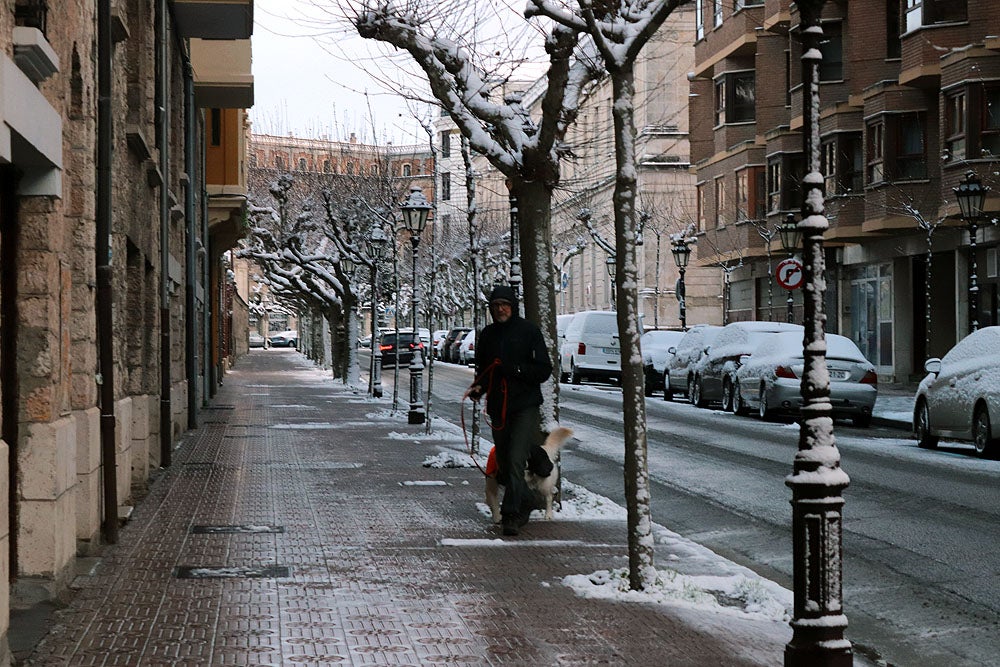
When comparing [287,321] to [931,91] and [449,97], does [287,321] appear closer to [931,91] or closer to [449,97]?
[931,91]

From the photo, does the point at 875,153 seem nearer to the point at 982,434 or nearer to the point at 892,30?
the point at 892,30

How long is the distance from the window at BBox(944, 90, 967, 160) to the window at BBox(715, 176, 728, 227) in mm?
17385

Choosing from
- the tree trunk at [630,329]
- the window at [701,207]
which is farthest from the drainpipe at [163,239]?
the window at [701,207]

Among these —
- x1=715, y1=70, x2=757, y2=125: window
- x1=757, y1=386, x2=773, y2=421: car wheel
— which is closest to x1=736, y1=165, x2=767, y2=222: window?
x1=715, y1=70, x2=757, y2=125: window

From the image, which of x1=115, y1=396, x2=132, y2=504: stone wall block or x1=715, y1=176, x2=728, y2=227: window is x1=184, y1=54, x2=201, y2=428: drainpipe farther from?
x1=715, y1=176, x2=728, y2=227: window

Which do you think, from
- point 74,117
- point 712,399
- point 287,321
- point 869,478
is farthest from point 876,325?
point 287,321

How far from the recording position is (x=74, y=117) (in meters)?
10.6

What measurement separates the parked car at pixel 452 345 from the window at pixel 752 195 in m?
24.7

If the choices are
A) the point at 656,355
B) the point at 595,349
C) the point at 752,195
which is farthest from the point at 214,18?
the point at 752,195

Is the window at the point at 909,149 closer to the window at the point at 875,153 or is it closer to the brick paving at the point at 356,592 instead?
the window at the point at 875,153

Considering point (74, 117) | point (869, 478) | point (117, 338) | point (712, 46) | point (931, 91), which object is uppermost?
point (712, 46)

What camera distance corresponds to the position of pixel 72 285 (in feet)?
34.1

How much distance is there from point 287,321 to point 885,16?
13077 cm

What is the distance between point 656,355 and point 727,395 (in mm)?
8637
